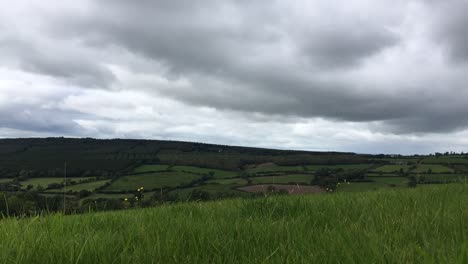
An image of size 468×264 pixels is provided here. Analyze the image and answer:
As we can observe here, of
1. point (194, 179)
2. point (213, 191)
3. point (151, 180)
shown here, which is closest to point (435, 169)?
point (213, 191)

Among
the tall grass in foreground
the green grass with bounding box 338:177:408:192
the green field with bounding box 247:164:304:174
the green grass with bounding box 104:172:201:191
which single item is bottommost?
the green grass with bounding box 104:172:201:191

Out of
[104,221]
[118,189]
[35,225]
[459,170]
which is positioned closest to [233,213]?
[104,221]

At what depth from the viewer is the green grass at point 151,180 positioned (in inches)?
2982

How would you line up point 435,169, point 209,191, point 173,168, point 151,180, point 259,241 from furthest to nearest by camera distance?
1. point 173,168
2. point 151,180
3. point 435,169
4. point 209,191
5. point 259,241

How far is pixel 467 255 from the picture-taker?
7.09 ft

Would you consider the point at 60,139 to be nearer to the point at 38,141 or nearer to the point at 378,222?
the point at 38,141

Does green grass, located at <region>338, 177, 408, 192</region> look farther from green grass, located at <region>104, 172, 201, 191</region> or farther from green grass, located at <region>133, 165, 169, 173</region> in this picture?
green grass, located at <region>133, 165, 169, 173</region>

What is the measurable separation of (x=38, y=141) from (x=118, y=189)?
12636 centimetres

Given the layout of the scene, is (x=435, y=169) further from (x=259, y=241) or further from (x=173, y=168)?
(x=173, y=168)

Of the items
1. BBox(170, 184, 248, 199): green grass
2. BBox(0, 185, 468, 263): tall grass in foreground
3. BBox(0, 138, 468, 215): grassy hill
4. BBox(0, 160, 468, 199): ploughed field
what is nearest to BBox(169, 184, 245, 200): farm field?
BBox(170, 184, 248, 199): green grass

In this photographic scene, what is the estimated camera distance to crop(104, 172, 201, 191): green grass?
75.8 meters

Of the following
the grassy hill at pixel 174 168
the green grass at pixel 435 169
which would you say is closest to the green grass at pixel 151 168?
the grassy hill at pixel 174 168

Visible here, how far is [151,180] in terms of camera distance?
278ft

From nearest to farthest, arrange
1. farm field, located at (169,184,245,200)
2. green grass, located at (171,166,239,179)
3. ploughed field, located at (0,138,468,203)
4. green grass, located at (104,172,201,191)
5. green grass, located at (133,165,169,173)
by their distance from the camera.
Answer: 1. farm field, located at (169,184,245,200)
2. ploughed field, located at (0,138,468,203)
3. green grass, located at (104,172,201,191)
4. green grass, located at (171,166,239,179)
5. green grass, located at (133,165,169,173)
